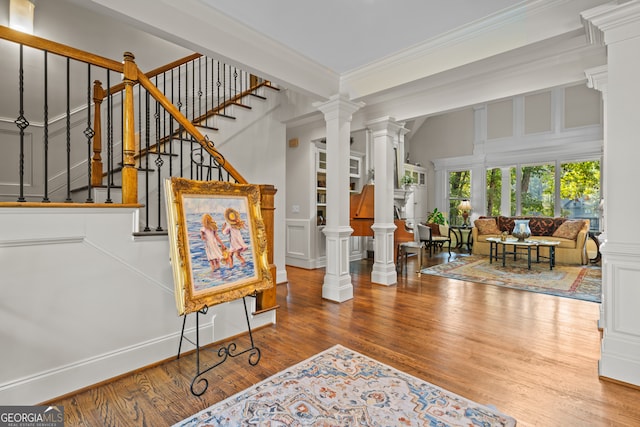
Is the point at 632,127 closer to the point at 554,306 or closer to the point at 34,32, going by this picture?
the point at 554,306

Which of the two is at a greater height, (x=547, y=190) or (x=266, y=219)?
(x=547, y=190)

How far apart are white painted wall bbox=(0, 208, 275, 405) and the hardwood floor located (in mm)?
170

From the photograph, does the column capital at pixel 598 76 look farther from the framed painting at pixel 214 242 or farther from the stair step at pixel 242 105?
the stair step at pixel 242 105

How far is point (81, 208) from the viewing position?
1906mm

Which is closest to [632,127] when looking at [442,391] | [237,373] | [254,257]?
[442,391]

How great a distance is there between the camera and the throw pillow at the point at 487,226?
7.55 m

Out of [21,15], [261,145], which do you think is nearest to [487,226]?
[261,145]

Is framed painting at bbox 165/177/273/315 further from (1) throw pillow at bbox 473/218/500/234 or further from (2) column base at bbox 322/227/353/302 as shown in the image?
(1) throw pillow at bbox 473/218/500/234

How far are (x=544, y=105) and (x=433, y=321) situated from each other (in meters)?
7.44

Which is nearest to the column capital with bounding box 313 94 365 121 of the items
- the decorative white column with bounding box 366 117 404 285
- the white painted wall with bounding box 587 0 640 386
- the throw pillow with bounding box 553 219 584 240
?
the decorative white column with bounding box 366 117 404 285

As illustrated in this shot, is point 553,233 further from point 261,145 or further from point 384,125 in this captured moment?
point 261,145

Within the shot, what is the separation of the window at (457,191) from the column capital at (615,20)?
7317mm

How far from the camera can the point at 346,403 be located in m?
1.79

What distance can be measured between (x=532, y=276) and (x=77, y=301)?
19.5 feet
